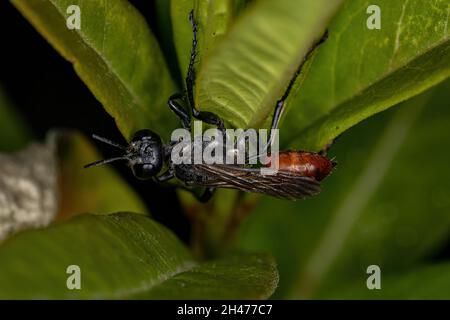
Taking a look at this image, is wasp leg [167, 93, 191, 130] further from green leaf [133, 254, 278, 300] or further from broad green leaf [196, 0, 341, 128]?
green leaf [133, 254, 278, 300]

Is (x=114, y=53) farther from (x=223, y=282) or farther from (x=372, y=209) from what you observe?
(x=372, y=209)

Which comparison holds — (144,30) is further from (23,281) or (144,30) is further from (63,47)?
(23,281)

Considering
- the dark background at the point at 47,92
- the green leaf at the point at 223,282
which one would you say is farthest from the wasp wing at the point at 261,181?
the dark background at the point at 47,92

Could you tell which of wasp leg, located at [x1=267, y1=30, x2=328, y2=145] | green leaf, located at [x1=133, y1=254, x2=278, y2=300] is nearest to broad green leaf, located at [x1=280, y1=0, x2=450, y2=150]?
wasp leg, located at [x1=267, y1=30, x2=328, y2=145]

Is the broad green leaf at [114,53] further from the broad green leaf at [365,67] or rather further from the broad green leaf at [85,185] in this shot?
the broad green leaf at [85,185]

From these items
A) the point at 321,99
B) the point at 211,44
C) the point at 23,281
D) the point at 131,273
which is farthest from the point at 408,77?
the point at 23,281

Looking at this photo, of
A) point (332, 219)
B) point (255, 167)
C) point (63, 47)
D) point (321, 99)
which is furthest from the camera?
point (332, 219)

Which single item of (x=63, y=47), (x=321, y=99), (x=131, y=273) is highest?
(x=321, y=99)

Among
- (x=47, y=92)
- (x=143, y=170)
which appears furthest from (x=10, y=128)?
(x=143, y=170)
